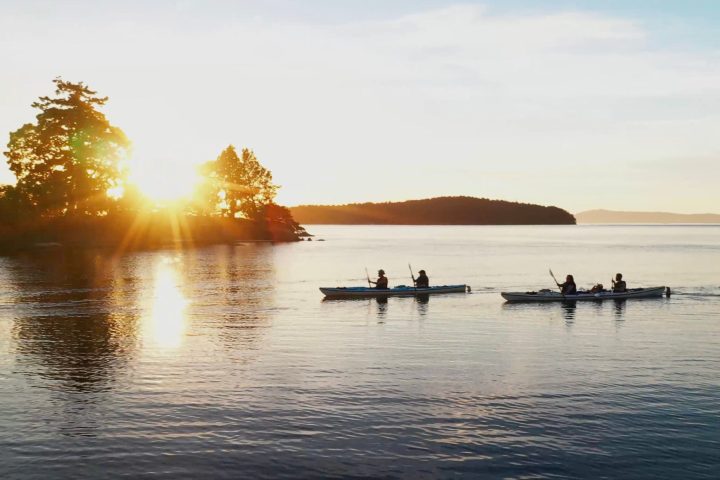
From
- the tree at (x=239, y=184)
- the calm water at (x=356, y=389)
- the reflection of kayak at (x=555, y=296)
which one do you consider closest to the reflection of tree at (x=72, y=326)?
the calm water at (x=356, y=389)

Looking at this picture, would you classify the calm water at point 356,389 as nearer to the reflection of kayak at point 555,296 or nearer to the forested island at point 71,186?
the reflection of kayak at point 555,296

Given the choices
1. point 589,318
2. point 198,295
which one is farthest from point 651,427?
point 198,295

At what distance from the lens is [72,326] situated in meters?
41.6

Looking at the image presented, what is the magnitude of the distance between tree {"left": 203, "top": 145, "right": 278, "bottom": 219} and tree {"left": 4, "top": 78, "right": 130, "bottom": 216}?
4618 cm

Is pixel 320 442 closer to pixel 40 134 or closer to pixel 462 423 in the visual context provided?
pixel 462 423

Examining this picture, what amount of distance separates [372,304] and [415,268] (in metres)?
48.9

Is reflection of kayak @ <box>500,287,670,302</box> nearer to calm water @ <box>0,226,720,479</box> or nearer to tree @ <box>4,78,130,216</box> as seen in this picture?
calm water @ <box>0,226,720,479</box>

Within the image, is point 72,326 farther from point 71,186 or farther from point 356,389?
point 71,186

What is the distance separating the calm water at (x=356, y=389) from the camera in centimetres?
1836

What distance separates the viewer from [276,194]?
17750 centimetres

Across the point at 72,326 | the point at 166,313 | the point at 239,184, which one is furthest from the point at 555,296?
the point at 239,184

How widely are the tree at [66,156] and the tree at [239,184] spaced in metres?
46.2

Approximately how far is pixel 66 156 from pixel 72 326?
276 ft

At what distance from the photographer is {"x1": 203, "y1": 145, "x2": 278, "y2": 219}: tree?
546 ft
